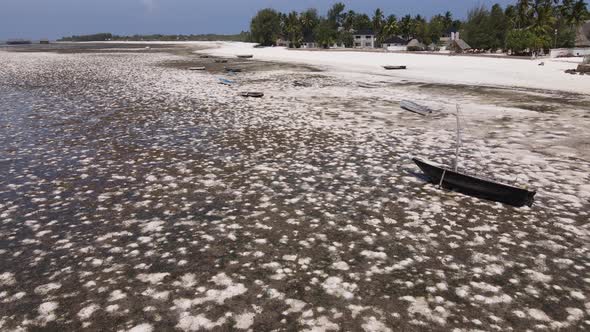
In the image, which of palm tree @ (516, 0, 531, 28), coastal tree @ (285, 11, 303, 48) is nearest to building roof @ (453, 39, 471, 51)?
palm tree @ (516, 0, 531, 28)

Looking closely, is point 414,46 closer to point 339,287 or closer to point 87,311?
point 339,287

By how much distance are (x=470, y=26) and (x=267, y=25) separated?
7385 centimetres

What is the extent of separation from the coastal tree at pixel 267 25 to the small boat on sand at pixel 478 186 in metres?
149

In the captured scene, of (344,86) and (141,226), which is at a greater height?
(344,86)

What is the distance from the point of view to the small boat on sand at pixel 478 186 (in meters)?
9.35

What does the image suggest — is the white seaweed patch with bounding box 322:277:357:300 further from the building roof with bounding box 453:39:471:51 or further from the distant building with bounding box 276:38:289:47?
the distant building with bounding box 276:38:289:47

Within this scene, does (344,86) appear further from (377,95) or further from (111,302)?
(111,302)

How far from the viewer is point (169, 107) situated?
77.0ft

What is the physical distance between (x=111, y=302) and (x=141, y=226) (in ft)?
8.85

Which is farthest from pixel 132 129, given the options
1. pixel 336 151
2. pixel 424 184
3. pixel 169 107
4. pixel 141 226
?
pixel 424 184

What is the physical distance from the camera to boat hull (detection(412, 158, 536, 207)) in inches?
368

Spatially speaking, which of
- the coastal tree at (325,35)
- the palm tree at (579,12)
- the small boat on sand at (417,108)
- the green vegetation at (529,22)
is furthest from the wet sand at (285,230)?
the coastal tree at (325,35)

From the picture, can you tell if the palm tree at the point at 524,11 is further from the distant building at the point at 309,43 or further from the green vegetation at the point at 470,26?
the distant building at the point at 309,43

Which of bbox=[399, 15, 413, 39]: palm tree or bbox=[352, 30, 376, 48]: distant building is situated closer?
bbox=[399, 15, 413, 39]: palm tree
